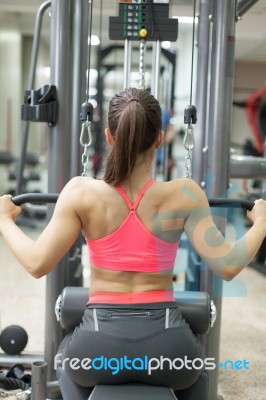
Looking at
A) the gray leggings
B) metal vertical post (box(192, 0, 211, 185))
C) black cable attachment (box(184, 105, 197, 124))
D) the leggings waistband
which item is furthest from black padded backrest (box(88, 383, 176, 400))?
metal vertical post (box(192, 0, 211, 185))

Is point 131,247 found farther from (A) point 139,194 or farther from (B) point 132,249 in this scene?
(A) point 139,194

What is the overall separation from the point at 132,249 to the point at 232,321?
7.57 feet

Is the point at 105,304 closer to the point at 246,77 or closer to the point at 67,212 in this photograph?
the point at 67,212

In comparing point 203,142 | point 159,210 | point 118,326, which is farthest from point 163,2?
point 118,326

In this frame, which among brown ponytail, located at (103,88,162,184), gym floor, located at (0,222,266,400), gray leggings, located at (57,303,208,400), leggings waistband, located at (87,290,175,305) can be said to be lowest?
gym floor, located at (0,222,266,400)

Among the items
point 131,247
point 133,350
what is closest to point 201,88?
point 131,247

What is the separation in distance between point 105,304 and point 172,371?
0.23 m

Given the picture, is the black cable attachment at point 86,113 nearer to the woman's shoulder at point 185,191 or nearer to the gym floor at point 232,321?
the woman's shoulder at point 185,191

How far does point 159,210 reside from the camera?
1304 mm

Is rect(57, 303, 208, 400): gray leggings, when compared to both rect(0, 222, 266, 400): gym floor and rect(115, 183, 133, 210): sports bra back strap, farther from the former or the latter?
rect(0, 222, 266, 400): gym floor

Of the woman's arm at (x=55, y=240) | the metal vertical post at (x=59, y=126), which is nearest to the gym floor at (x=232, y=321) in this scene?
the metal vertical post at (x=59, y=126)

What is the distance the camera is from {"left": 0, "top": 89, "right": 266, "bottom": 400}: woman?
47.7 inches

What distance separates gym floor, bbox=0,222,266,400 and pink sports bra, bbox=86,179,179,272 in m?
1.29

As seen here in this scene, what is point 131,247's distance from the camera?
4.18 feet
